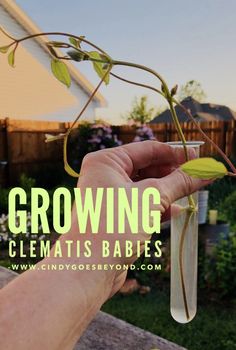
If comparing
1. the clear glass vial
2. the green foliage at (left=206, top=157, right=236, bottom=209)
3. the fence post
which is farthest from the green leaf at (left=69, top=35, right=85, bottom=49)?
the fence post

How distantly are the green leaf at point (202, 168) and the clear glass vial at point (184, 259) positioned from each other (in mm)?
115

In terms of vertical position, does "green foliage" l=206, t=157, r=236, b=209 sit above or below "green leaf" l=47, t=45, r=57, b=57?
below

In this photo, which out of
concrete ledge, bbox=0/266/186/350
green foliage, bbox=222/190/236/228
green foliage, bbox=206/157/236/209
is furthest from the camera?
green foliage, bbox=206/157/236/209

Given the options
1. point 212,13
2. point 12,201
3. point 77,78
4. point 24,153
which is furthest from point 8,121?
point 12,201

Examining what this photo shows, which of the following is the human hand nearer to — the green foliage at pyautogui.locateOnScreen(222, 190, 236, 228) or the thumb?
the thumb

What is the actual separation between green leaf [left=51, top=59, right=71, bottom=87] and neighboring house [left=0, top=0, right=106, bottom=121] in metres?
7.43

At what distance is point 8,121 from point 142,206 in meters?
6.45

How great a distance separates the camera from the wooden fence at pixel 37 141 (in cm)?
659

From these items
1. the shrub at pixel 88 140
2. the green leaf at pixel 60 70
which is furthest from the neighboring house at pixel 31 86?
the green leaf at pixel 60 70

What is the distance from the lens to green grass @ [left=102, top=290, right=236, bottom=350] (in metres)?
1.93

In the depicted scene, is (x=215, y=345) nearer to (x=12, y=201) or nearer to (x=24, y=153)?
(x=12, y=201)

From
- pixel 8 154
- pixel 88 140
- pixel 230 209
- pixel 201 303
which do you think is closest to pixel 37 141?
pixel 8 154

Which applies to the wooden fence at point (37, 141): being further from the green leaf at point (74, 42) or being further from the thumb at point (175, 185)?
the green leaf at point (74, 42)

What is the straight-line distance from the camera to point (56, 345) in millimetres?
488
